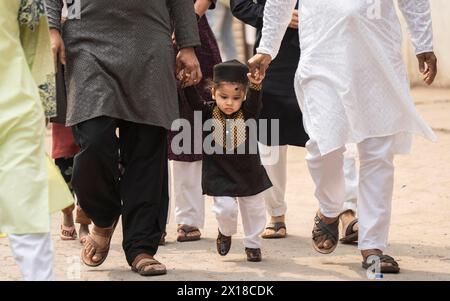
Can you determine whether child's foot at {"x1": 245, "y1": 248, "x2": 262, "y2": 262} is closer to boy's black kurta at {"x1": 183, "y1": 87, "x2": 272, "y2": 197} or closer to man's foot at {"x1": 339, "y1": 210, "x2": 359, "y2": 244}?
boy's black kurta at {"x1": 183, "y1": 87, "x2": 272, "y2": 197}

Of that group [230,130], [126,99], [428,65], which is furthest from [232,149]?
[428,65]

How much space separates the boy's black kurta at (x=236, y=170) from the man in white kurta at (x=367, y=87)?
416mm

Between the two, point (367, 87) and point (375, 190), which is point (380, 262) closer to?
point (375, 190)

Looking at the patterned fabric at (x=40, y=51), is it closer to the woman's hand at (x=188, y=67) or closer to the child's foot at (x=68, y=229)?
the woman's hand at (x=188, y=67)

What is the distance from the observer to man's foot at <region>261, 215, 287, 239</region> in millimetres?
7676

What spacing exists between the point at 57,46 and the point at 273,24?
1.17 metres

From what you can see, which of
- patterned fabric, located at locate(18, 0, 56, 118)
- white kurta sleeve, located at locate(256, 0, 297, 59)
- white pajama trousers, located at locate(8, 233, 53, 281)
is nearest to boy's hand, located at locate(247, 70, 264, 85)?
white kurta sleeve, located at locate(256, 0, 297, 59)

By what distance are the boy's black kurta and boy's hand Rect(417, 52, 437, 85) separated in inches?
35.1

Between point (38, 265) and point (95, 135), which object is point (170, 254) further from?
point (38, 265)

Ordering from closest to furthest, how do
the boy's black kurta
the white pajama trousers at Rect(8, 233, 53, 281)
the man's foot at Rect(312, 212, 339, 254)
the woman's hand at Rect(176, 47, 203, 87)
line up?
the white pajama trousers at Rect(8, 233, 53, 281) < the woman's hand at Rect(176, 47, 203, 87) < the boy's black kurta < the man's foot at Rect(312, 212, 339, 254)

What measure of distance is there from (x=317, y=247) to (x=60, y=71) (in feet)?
5.65

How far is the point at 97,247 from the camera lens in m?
6.65

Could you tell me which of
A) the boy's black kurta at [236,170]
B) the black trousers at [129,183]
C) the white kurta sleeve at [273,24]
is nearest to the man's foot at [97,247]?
the black trousers at [129,183]
